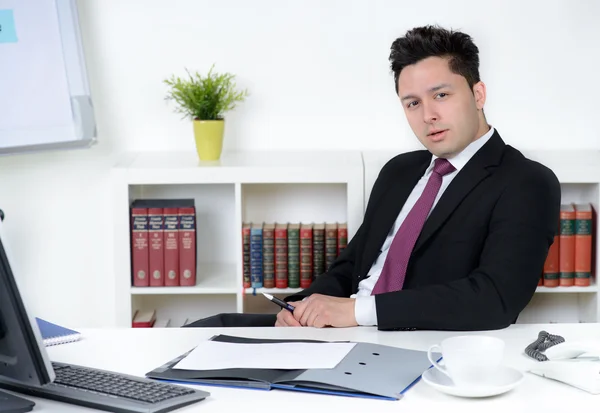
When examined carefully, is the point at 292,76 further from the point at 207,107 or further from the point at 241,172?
the point at 241,172

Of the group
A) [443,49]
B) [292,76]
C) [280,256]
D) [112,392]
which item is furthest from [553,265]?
[112,392]

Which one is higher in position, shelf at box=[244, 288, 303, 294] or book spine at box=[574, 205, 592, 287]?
book spine at box=[574, 205, 592, 287]

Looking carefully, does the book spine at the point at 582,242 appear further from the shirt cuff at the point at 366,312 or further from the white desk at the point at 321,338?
the shirt cuff at the point at 366,312

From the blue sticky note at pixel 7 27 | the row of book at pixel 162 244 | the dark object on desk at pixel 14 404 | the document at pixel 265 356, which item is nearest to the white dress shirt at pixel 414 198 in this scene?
the document at pixel 265 356

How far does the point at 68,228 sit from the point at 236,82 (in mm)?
904

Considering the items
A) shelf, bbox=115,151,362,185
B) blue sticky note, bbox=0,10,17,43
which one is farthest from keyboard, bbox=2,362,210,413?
blue sticky note, bbox=0,10,17,43

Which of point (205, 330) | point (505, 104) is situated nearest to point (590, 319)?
point (505, 104)

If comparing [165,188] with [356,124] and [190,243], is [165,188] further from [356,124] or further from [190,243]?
[356,124]

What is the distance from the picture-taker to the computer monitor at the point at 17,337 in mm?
1521

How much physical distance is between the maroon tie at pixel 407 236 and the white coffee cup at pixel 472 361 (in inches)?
37.7

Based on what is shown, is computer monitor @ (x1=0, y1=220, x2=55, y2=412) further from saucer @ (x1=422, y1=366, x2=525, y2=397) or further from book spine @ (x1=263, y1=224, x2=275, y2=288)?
book spine @ (x1=263, y1=224, x2=275, y2=288)

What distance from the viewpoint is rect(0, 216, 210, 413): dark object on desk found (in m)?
1.54

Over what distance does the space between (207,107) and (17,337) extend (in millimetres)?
2022

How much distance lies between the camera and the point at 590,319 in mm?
3521
